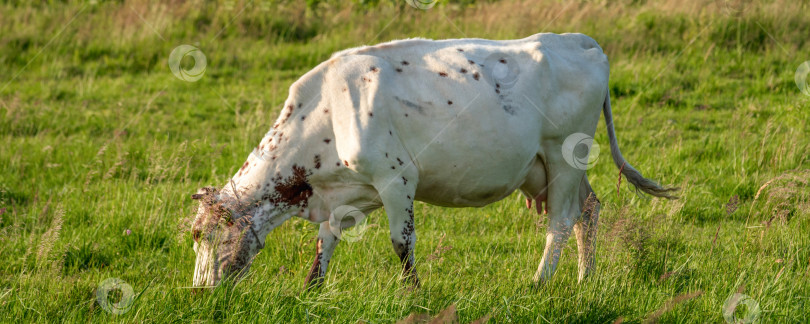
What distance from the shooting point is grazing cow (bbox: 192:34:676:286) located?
15.8 feet

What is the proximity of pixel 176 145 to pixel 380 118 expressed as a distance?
14.7 ft

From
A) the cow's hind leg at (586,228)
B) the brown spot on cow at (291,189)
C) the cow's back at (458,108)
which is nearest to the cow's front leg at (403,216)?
the cow's back at (458,108)

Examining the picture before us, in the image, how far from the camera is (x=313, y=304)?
14.8 feet

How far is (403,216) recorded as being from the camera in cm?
494

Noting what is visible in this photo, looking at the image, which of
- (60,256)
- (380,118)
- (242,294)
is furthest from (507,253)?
(60,256)

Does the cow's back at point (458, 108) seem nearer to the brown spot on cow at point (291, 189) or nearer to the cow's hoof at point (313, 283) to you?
the brown spot on cow at point (291, 189)

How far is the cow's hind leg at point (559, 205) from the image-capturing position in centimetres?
543
